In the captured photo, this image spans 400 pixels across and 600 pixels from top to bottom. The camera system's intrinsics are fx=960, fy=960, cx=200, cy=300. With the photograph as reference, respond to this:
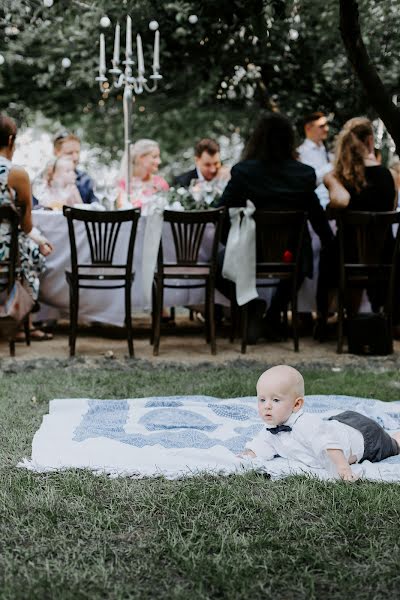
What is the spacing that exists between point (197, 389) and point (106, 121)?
1408cm

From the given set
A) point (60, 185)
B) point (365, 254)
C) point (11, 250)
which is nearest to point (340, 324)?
point (365, 254)

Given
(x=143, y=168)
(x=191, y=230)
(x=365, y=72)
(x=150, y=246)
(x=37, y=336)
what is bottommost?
(x=37, y=336)

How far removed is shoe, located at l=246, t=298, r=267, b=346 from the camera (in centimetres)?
778

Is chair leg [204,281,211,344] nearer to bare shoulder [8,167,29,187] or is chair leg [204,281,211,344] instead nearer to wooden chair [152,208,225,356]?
wooden chair [152,208,225,356]

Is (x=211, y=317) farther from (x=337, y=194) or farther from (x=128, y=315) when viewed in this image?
(x=337, y=194)

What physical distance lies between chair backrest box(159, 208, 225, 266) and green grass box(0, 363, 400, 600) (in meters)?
3.27

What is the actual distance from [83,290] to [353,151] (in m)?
2.45

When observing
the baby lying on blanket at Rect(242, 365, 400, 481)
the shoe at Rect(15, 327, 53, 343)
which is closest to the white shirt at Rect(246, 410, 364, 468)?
the baby lying on blanket at Rect(242, 365, 400, 481)

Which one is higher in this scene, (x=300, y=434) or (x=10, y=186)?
(x=10, y=186)

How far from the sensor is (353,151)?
761 centimetres

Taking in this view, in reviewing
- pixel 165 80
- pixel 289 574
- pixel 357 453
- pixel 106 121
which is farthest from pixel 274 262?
pixel 106 121

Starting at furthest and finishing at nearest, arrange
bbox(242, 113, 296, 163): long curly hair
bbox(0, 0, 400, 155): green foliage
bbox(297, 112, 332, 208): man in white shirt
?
bbox(0, 0, 400, 155): green foliage
bbox(297, 112, 332, 208): man in white shirt
bbox(242, 113, 296, 163): long curly hair

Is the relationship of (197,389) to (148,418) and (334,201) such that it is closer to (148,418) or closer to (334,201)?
(148,418)

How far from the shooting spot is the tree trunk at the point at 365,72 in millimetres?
4078
